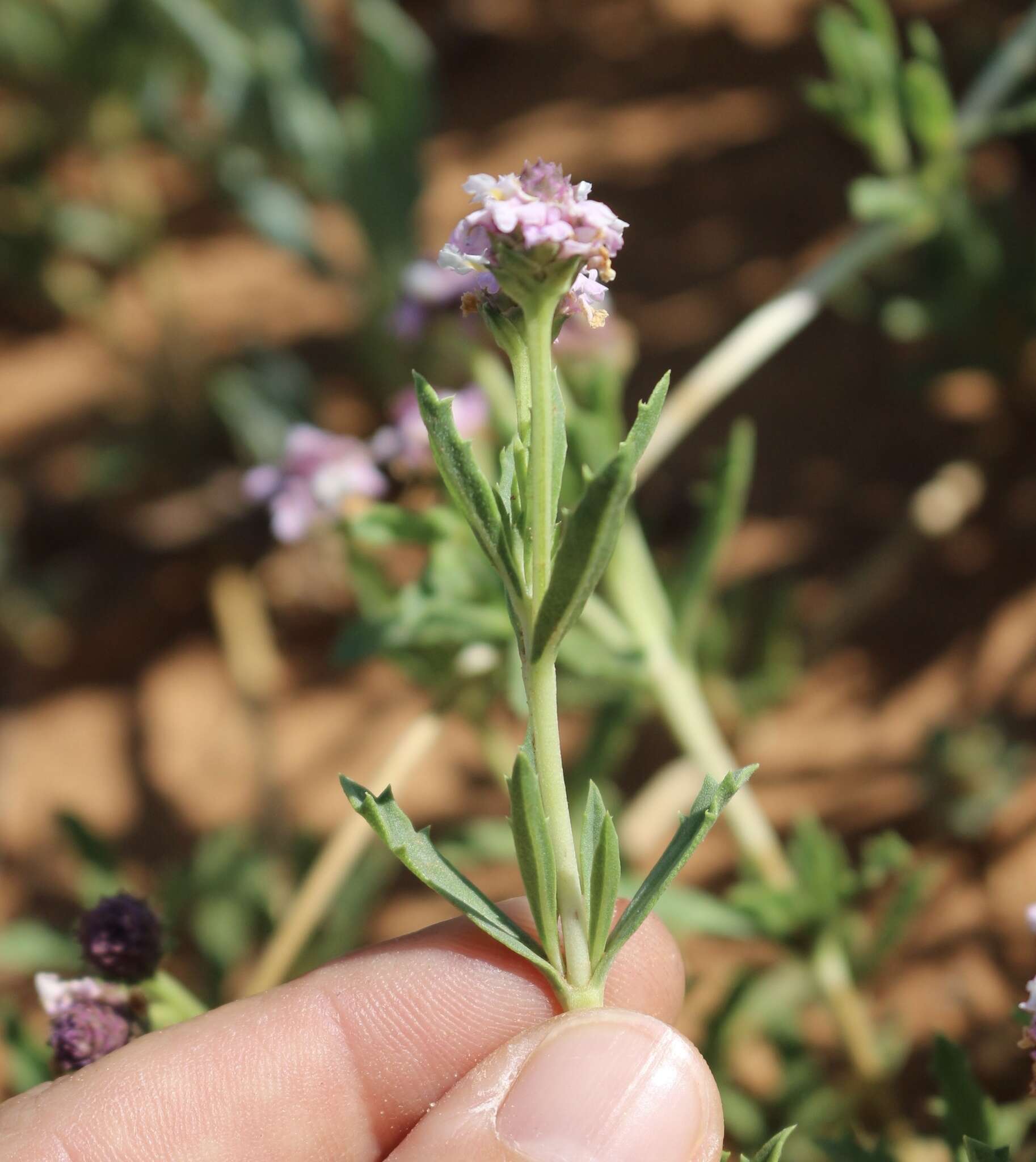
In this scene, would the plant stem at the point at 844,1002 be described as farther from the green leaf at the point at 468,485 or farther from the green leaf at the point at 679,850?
the green leaf at the point at 468,485

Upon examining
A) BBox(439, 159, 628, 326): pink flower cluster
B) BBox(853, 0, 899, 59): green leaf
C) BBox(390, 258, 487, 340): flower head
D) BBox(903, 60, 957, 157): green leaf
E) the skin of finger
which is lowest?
the skin of finger

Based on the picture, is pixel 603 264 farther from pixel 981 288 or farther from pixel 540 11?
pixel 540 11

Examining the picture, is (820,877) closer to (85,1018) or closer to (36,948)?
(85,1018)

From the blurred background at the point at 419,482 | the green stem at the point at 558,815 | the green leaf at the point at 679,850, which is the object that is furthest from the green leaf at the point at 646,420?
the blurred background at the point at 419,482

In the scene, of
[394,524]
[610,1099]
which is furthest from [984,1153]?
[394,524]

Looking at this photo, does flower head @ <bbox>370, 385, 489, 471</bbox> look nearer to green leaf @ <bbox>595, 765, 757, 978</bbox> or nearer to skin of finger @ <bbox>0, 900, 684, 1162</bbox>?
skin of finger @ <bbox>0, 900, 684, 1162</bbox>

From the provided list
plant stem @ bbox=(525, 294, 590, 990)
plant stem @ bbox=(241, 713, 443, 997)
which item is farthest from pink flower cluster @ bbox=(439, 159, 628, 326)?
plant stem @ bbox=(241, 713, 443, 997)
